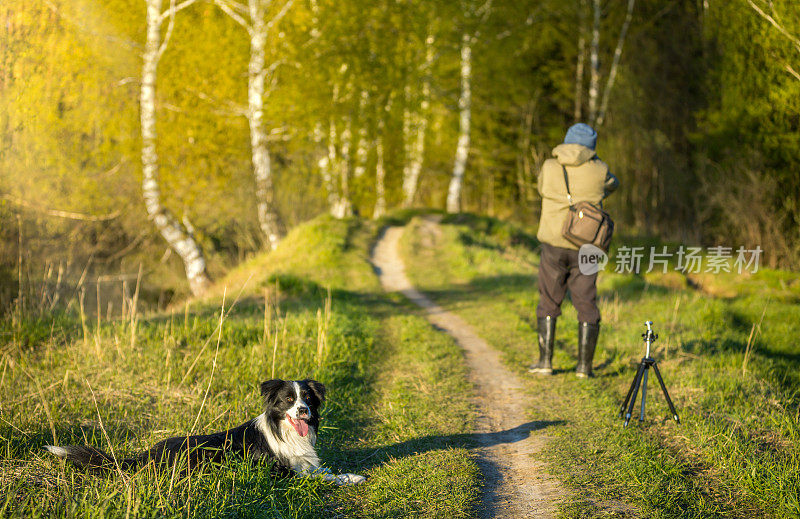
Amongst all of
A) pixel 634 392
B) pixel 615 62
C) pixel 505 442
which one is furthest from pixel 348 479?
pixel 615 62

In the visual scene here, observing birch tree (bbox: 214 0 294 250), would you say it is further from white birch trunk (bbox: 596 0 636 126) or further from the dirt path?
white birch trunk (bbox: 596 0 636 126)

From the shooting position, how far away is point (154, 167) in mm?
16938

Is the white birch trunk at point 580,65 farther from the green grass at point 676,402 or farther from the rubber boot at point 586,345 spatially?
the rubber boot at point 586,345

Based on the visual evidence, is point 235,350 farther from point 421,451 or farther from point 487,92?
point 487,92

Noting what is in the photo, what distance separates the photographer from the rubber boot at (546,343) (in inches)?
317

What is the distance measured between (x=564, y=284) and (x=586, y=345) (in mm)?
771

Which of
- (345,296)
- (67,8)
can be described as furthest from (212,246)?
(345,296)

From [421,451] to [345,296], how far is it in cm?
768

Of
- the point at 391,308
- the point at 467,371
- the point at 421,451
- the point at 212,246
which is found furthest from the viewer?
the point at 212,246

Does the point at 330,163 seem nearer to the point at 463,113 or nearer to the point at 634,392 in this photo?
the point at 463,113

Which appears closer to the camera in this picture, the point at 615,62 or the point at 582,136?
the point at 582,136

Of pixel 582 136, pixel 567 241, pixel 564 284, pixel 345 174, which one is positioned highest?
pixel 345 174

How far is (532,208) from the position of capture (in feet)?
106

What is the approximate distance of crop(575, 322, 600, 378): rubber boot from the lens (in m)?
7.79
